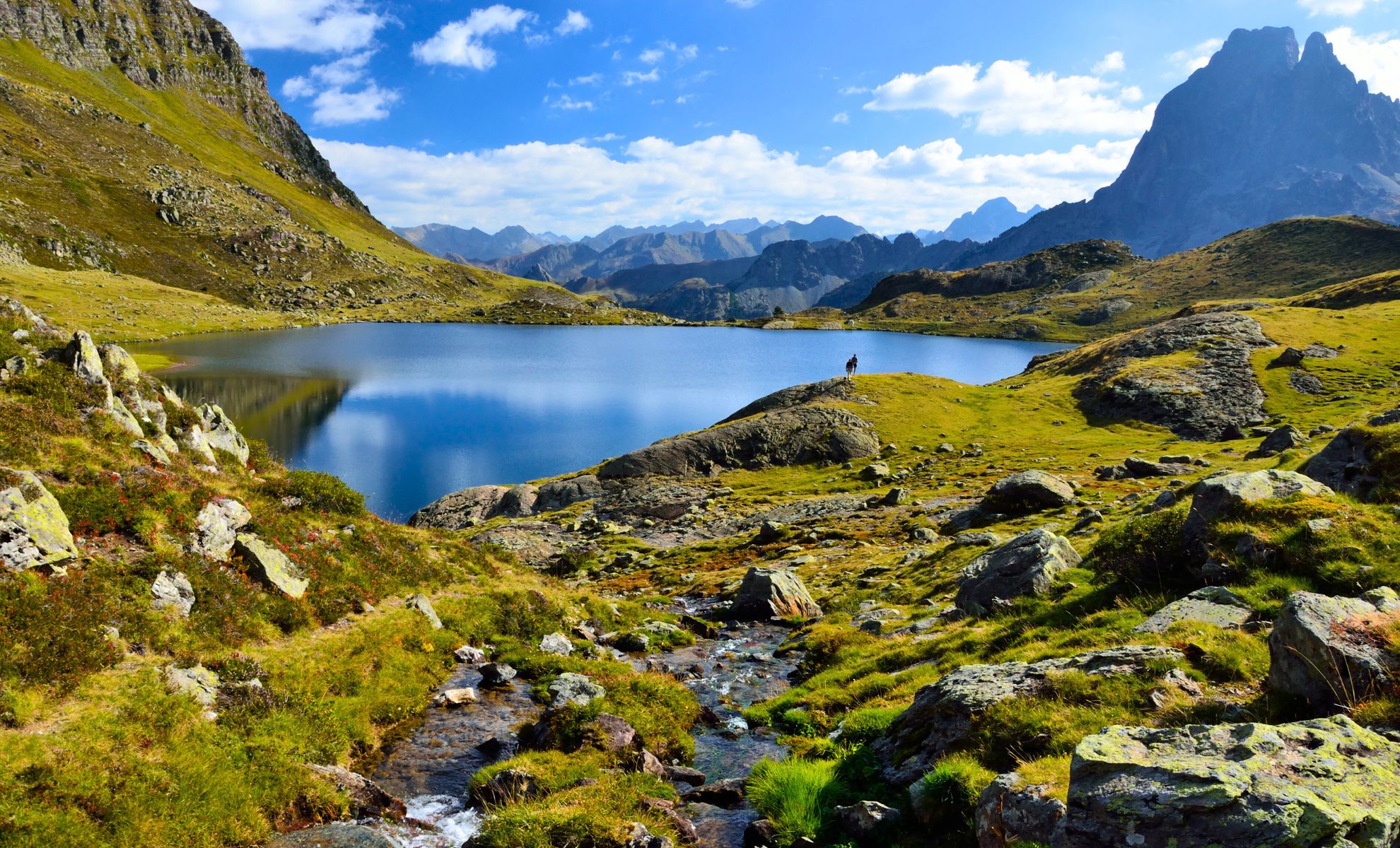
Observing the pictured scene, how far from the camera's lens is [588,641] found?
2609 centimetres

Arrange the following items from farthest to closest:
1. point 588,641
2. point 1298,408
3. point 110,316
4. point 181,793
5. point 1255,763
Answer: point 110,316, point 1298,408, point 588,641, point 181,793, point 1255,763

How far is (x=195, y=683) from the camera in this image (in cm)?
1562

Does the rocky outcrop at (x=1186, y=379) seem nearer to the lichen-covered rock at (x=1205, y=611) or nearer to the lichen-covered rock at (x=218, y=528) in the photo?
the lichen-covered rock at (x=1205, y=611)

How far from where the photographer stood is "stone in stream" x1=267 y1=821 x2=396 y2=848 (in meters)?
12.3

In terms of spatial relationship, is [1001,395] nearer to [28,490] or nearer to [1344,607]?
[1344,607]

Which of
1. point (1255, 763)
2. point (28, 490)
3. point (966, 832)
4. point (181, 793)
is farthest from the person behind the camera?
point (28, 490)

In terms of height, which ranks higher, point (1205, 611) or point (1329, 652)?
point (1329, 652)

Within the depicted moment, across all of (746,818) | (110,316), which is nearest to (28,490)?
(746,818)

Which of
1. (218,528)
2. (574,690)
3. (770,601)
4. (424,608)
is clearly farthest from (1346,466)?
(218,528)

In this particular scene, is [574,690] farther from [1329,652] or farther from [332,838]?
[1329,652]

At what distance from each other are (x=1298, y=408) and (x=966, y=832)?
81687mm

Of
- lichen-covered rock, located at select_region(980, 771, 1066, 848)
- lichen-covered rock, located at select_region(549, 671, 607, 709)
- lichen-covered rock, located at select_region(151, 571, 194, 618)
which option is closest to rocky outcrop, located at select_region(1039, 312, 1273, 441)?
lichen-covered rock, located at select_region(549, 671, 607, 709)

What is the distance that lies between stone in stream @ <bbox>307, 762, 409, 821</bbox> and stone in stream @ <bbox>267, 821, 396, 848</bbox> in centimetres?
68

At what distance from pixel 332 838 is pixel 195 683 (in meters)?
6.28
